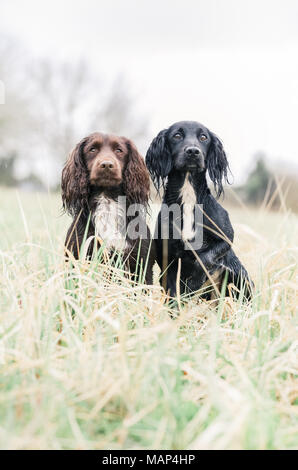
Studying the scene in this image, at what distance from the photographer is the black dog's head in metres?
3.11

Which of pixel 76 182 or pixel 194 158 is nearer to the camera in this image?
pixel 194 158

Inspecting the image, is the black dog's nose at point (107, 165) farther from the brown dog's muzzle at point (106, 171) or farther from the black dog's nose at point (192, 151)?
the black dog's nose at point (192, 151)

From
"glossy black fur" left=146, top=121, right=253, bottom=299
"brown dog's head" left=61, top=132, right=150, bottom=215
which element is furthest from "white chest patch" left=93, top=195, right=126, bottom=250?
"glossy black fur" left=146, top=121, right=253, bottom=299

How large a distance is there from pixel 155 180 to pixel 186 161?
400mm

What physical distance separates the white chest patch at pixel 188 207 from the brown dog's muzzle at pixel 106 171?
43cm

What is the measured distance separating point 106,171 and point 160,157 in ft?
1.20

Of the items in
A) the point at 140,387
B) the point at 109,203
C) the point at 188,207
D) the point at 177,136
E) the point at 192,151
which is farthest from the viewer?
the point at 109,203

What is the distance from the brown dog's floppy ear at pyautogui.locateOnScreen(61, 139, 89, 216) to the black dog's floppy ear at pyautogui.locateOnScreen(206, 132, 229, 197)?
0.85m

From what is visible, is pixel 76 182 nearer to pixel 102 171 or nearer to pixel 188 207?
pixel 102 171

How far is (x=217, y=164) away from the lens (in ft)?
11.3

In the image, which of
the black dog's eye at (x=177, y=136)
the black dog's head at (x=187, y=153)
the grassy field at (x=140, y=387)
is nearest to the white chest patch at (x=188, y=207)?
the black dog's head at (x=187, y=153)

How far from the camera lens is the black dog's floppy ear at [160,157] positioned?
10.8 ft

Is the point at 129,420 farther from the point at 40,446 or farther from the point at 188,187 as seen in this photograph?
the point at 188,187

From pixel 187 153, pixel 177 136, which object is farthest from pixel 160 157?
pixel 187 153
